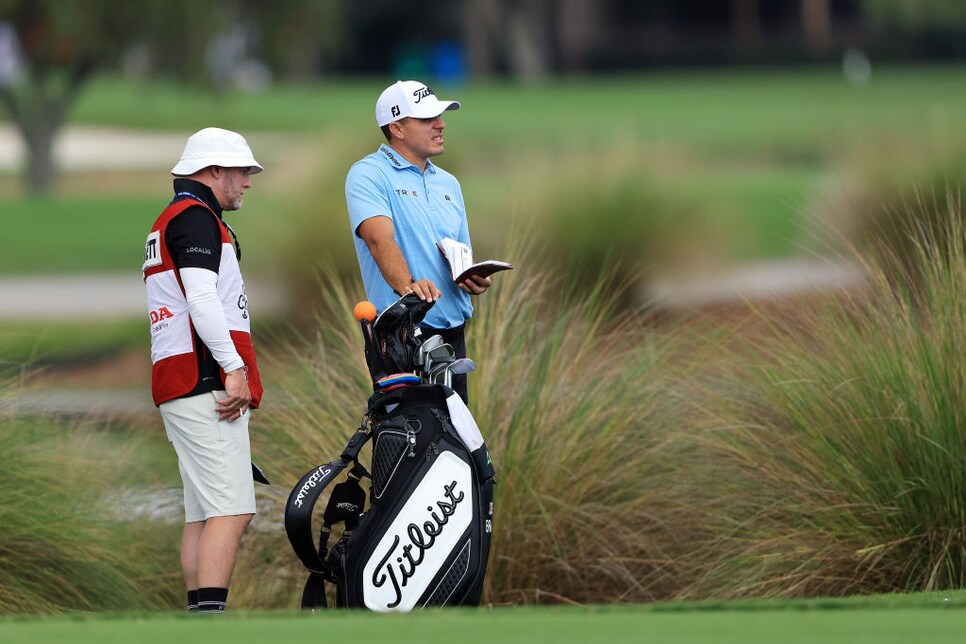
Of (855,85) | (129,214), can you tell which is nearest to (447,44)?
(855,85)

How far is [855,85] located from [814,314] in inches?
1496

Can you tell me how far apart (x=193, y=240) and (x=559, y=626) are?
6.12 feet

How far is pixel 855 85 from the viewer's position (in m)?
43.6

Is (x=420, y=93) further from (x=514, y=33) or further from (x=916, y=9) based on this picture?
(x=514, y=33)

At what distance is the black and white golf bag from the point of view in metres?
5.57

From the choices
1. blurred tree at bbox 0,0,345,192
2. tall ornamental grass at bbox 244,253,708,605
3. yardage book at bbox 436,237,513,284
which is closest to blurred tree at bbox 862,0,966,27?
blurred tree at bbox 0,0,345,192

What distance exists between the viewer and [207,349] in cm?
561

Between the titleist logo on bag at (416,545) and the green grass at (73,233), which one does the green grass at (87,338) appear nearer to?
the green grass at (73,233)

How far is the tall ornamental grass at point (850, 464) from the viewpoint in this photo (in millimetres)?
6172

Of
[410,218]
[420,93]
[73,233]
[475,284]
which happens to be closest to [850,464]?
[475,284]

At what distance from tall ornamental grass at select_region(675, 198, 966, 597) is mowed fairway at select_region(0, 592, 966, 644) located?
1265 mm

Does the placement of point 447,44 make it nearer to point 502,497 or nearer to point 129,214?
point 129,214

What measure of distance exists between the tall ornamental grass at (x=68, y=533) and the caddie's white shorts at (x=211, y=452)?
3.20 feet

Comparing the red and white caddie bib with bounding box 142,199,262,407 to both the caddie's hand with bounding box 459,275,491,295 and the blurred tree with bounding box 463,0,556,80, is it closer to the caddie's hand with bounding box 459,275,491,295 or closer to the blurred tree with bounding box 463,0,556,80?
the caddie's hand with bounding box 459,275,491,295
